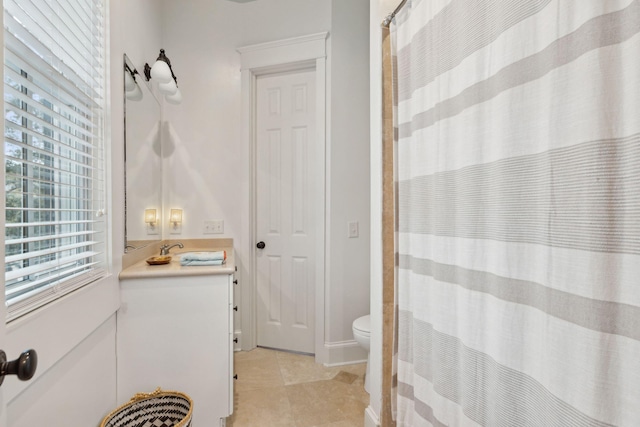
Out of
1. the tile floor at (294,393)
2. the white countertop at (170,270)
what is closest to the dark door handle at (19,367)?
the white countertop at (170,270)

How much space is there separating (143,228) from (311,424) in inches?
60.8

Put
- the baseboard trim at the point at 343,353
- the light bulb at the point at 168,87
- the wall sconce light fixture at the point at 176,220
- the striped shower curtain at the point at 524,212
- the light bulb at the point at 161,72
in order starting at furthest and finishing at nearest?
the wall sconce light fixture at the point at 176,220
the baseboard trim at the point at 343,353
the light bulb at the point at 168,87
the light bulb at the point at 161,72
the striped shower curtain at the point at 524,212

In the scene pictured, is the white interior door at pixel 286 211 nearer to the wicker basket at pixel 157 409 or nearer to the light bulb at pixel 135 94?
the light bulb at pixel 135 94

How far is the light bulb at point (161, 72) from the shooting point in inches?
68.9

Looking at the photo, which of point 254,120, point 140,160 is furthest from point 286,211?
point 140,160

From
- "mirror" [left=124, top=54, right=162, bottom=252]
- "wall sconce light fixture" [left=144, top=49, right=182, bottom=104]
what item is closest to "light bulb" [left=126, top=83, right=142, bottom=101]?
"mirror" [left=124, top=54, right=162, bottom=252]

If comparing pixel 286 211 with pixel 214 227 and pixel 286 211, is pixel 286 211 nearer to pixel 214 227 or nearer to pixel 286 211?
pixel 286 211

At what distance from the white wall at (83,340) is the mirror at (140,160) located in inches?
4.6

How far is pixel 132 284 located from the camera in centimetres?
148

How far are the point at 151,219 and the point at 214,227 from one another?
0.55m

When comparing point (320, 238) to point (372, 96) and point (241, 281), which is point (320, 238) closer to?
point (241, 281)

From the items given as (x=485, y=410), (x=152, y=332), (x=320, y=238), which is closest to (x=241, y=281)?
(x=320, y=238)

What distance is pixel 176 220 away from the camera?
2463 mm

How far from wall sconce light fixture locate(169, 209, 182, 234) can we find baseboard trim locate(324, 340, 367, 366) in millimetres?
1515
